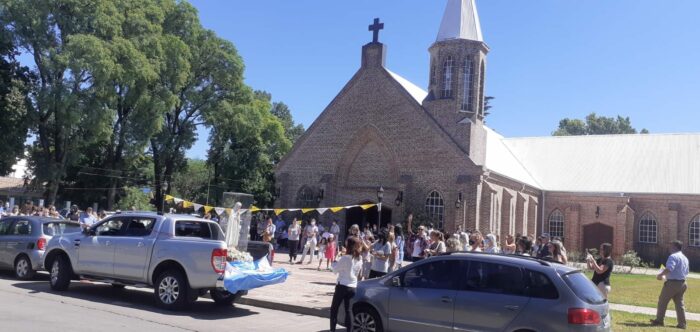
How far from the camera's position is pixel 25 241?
46.4 ft

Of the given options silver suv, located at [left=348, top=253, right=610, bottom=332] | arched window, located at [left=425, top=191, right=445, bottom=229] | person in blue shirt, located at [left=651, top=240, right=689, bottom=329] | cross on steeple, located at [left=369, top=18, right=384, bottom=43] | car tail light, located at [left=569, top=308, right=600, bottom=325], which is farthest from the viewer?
cross on steeple, located at [left=369, top=18, right=384, bottom=43]

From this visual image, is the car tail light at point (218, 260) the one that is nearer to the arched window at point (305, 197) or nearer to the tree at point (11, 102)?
the arched window at point (305, 197)

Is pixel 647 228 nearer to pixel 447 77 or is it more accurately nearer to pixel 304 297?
pixel 447 77

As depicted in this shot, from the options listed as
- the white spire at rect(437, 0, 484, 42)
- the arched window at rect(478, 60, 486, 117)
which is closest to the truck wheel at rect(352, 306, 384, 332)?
the arched window at rect(478, 60, 486, 117)

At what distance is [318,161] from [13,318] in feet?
77.9

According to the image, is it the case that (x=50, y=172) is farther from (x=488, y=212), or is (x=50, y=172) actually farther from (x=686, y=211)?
(x=686, y=211)

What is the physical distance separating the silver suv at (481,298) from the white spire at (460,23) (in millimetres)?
23746

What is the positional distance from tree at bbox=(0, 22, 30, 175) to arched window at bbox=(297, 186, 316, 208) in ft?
52.4

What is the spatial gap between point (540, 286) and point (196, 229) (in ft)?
22.8

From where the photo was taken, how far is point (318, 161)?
32469 millimetres

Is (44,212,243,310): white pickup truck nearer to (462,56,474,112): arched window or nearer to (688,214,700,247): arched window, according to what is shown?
(462,56,474,112): arched window

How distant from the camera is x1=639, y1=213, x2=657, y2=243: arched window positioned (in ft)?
116

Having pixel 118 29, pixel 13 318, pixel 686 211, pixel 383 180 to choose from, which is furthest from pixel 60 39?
pixel 686 211

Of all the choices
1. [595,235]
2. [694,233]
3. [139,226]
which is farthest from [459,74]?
[139,226]
